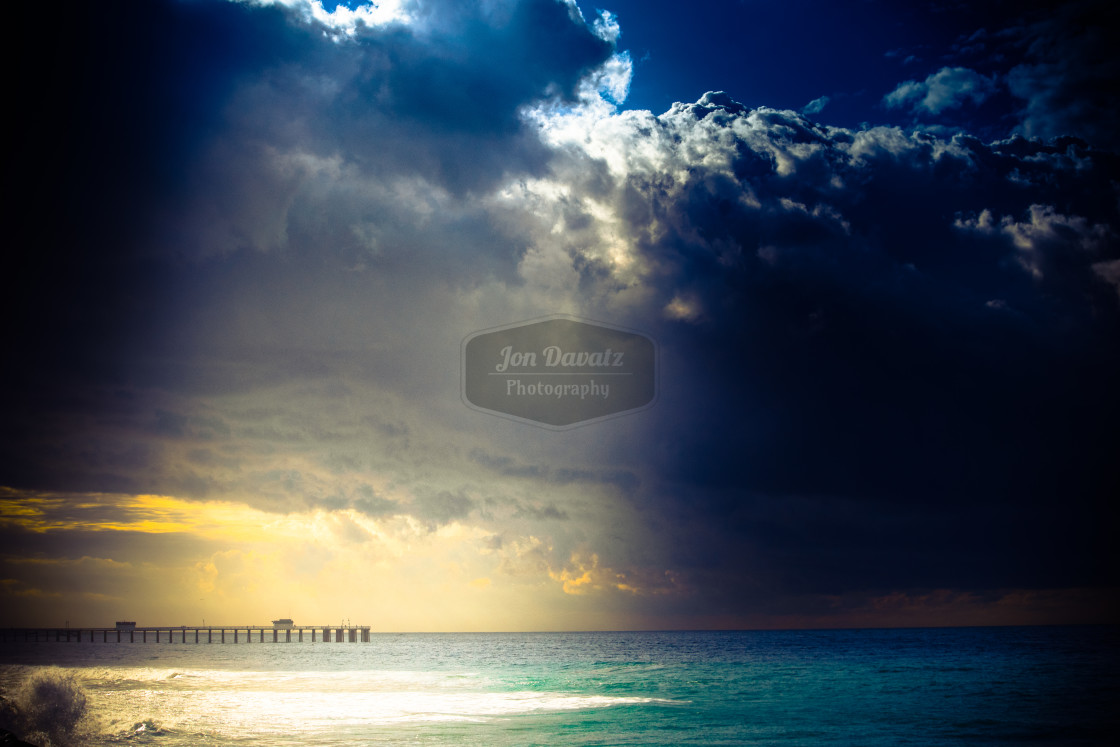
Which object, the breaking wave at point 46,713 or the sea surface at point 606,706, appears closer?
the breaking wave at point 46,713

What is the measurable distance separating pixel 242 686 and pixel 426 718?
17110 mm

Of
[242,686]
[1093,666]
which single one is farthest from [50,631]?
[1093,666]

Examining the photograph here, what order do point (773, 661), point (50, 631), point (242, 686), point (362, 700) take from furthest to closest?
point (50, 631) → point (773, 661) → point (242, 686) → point (362, 700)

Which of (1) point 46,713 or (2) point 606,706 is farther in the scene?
(2) point 606,706

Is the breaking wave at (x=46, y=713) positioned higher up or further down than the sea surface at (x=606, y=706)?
higher up

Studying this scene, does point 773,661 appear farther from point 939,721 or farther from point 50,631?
point 50,631

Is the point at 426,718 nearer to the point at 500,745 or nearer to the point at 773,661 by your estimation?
the point at 500,745

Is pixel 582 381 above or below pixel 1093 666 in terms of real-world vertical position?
above

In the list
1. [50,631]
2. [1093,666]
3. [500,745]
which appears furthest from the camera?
[50,631]

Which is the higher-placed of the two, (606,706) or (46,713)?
(46,713)

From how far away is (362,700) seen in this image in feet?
111

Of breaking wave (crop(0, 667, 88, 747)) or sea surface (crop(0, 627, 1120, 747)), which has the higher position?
breaking wave (crop(0, 667, 88, 747))

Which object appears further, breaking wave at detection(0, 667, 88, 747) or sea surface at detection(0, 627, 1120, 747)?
sea surface at detection(0, 627, 1120, 747)

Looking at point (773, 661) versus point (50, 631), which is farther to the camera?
point (50, 631)
